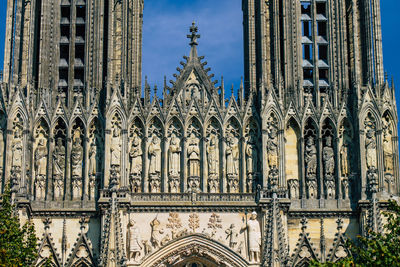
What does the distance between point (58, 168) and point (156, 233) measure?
3889 mm

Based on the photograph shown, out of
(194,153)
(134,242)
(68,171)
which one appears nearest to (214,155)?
(194,153)

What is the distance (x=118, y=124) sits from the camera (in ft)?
139

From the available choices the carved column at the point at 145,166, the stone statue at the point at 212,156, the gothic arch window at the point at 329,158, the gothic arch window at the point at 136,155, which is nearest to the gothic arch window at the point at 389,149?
the gothic arch window at the point at 329,158

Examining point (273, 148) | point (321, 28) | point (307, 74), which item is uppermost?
point (321, 28)

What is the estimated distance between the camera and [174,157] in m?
42.2

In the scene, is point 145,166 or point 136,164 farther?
point 136,164

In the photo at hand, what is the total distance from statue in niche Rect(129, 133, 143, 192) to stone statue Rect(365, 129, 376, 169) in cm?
716

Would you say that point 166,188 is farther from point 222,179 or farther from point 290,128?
point 290,128

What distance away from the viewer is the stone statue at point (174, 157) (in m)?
42.0

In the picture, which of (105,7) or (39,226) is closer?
(39,226)

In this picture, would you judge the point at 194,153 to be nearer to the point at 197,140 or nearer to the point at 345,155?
the point at 197,140

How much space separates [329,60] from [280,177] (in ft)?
15.1

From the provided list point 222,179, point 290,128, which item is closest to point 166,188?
point 222,179

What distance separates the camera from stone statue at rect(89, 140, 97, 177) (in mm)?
41938
